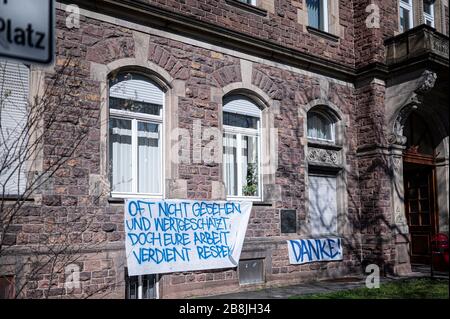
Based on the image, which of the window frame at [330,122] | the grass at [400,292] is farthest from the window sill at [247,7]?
the grass at [400,292]

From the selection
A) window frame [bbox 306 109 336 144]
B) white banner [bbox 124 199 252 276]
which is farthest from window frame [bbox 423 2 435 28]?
white banner [bbox 124 199 252 276]

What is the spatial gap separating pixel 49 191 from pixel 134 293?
7.94ft

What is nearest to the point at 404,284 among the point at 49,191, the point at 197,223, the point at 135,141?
the point at 197,223

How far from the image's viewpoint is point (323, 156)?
12.9 m

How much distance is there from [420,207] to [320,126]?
472 cm

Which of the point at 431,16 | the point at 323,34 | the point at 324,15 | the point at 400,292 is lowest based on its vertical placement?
the point at 400,292

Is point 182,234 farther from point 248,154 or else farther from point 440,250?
point 440,250

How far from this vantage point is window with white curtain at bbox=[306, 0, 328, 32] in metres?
13.2

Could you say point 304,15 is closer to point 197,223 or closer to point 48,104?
point 197,223

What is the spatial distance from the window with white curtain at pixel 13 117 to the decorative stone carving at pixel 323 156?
6690 mm

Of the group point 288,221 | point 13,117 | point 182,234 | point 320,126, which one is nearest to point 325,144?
point 320,126

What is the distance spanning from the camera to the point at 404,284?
36.0ft

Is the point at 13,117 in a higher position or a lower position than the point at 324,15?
lower

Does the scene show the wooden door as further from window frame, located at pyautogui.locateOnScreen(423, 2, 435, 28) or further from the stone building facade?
window frame, located at pyautogui.locateOnScreen(423, 2, 435, 28)
